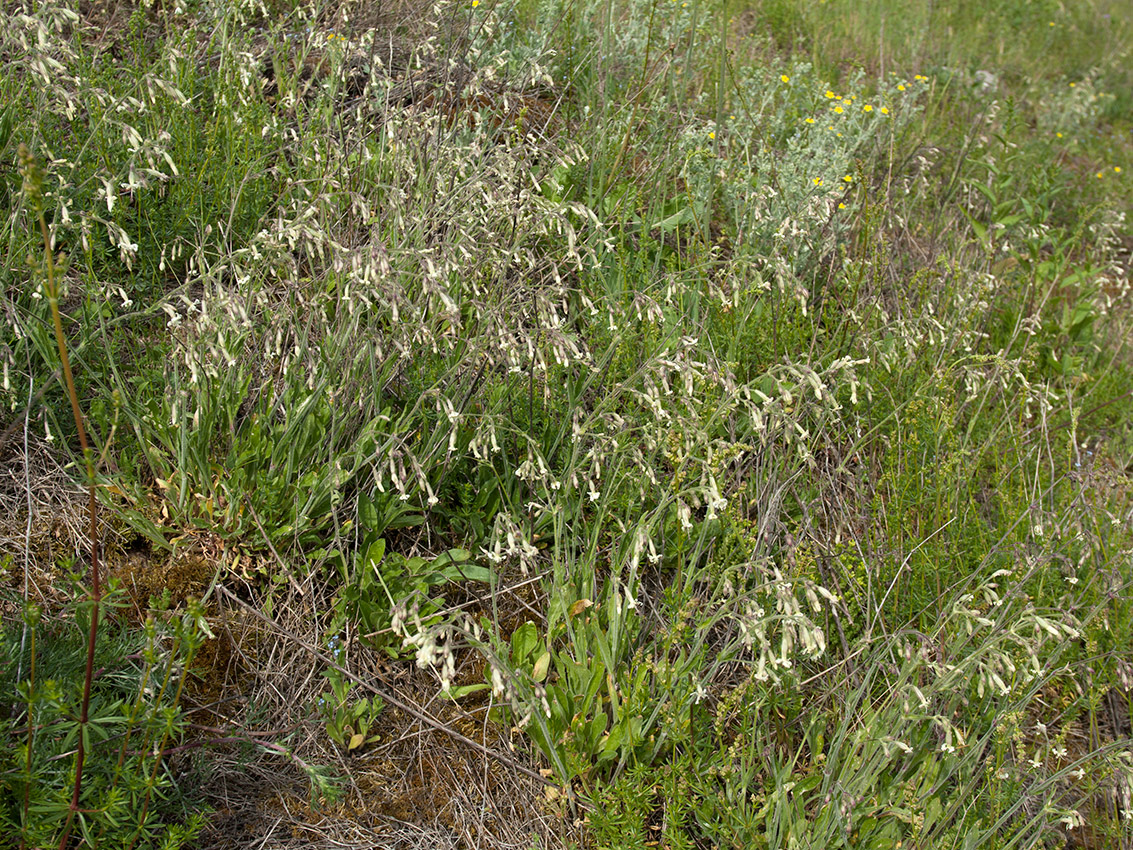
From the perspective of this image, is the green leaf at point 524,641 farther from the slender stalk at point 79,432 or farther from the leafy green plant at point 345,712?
the slender stalk at point 79,432

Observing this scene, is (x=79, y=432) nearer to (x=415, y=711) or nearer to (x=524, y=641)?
(x=415, y=711)

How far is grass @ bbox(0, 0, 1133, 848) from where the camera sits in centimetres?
218

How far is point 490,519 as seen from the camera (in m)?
2.83

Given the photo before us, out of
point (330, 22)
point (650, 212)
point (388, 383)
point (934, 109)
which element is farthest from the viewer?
point (934, 109)

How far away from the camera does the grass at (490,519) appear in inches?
85.7

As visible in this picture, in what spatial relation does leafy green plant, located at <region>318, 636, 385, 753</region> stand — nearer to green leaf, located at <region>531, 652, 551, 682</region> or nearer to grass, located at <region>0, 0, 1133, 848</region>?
grass, located at <region>0, 0, 1133, 848</region>

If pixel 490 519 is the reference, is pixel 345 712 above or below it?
below

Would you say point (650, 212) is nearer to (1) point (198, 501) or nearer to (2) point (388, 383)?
(2) point (388, 383)

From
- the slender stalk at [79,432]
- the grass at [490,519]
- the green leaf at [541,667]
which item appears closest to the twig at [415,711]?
the grass at [490,519]

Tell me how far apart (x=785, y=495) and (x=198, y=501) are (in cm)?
189

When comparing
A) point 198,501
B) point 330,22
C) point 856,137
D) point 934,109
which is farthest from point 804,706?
point 934,109

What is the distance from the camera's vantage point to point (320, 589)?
2594mm

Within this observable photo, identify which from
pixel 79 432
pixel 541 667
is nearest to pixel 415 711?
pixel 541 667

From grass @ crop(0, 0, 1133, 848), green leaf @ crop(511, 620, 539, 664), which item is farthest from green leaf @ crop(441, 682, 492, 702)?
green leaf @ crop(511, 620, 539, 664)
